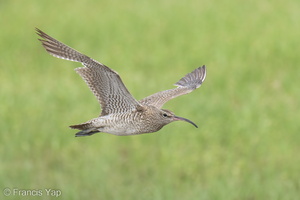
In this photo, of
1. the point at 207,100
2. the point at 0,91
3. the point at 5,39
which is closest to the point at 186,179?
the point at 207,100

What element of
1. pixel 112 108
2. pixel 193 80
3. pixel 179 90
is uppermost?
pixel 193 80

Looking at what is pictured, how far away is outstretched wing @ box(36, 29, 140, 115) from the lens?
6531 millimetres

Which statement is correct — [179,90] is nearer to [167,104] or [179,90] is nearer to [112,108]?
[112,108]

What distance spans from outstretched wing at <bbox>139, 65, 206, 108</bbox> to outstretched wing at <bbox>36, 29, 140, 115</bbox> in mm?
775

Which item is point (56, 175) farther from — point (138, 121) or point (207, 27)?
point (207, 27)

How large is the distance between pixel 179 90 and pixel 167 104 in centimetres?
527

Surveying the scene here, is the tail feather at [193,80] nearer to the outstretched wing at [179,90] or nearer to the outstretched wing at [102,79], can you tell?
the outstretched wing at [179,90]

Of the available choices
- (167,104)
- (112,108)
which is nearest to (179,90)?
(112,108)

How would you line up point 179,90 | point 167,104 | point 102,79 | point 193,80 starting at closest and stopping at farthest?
point 102,79, point 179,90, point 193,80, point 167,104

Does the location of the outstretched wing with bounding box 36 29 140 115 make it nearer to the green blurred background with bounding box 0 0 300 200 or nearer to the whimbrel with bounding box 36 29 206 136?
the whimbrel with bounding box 36 29 206 136

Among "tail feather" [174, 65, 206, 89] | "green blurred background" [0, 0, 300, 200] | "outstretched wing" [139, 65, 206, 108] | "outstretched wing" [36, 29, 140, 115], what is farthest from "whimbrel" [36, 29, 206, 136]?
"green blurred background" [0, 0, 300, 200]

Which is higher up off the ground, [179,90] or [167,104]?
[167,104]

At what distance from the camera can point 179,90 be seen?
825cm

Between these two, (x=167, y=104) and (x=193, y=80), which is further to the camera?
(x=167, y=104)
